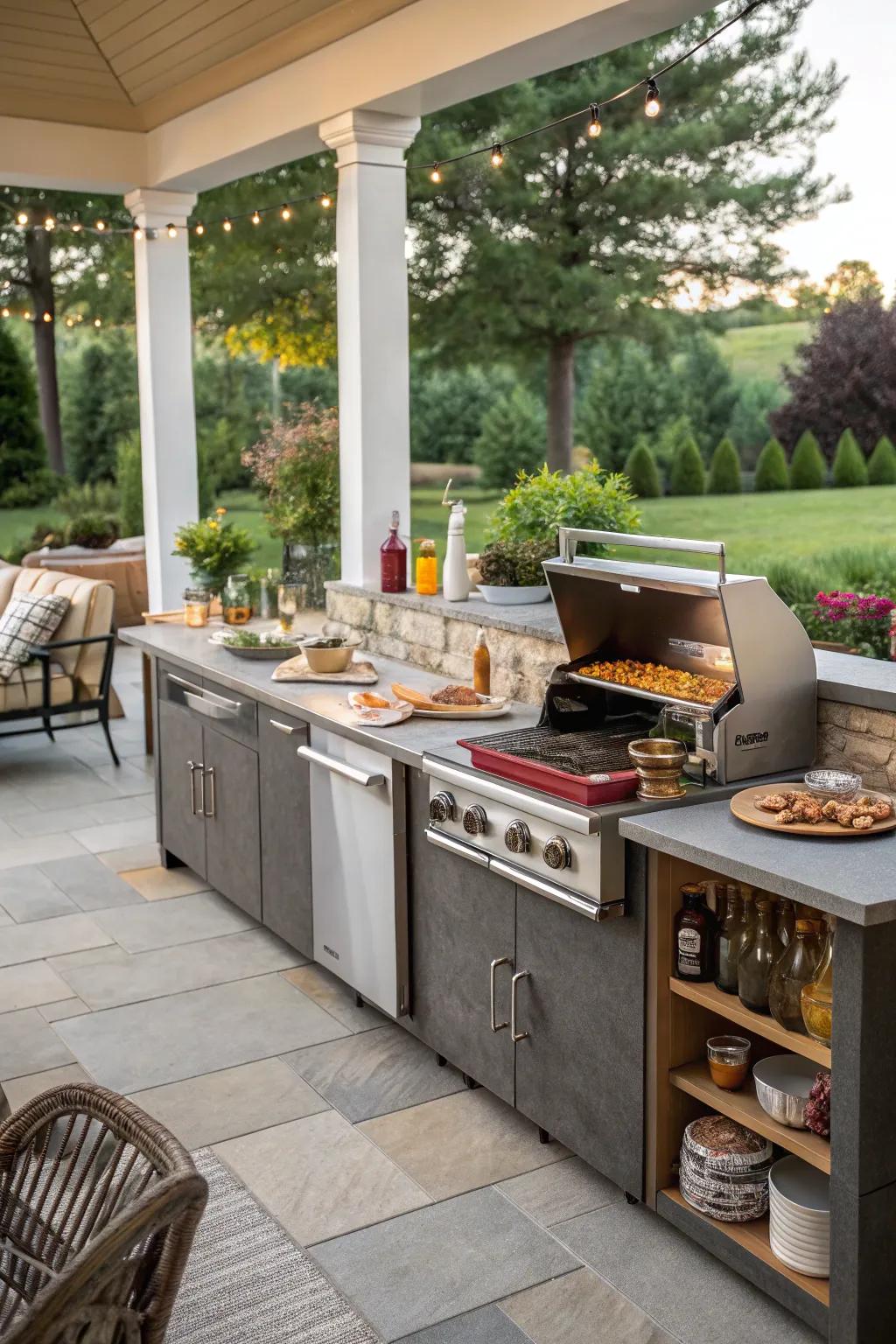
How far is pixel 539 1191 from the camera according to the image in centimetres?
298

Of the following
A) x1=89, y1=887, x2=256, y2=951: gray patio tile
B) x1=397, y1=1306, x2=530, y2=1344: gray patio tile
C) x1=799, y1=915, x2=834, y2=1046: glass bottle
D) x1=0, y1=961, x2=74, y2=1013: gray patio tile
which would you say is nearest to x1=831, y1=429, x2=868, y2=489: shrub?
x1=89, y1=887, x2=256, y2=951: gray patio tile

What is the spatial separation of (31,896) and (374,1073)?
199cm

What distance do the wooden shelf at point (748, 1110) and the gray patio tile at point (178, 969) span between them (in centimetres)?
183

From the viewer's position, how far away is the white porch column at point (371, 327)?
484 centimetres

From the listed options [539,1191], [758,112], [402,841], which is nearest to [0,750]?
[402,841]

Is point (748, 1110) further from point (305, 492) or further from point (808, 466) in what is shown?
point (808, 466)

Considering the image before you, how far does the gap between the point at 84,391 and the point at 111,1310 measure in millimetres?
15375

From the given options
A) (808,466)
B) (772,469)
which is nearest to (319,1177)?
(808,466)

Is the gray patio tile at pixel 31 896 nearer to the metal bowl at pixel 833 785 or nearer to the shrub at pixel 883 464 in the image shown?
the metal bowl at pixel 833 785

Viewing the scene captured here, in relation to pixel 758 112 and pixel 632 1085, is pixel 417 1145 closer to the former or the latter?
pixel 632 1085

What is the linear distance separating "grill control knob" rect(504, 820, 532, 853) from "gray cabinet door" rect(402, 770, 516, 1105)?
6.9 inches

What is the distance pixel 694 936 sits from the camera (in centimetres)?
269

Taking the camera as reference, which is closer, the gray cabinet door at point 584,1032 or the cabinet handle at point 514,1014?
the gray cabinet door at point 584,1032

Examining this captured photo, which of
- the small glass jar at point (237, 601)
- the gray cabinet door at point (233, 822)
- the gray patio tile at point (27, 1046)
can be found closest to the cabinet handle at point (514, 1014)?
the gray patio tile at point (27, 1046)
